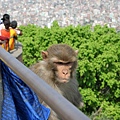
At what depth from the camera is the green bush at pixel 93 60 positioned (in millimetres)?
6480

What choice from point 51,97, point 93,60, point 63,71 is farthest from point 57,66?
point 93,60

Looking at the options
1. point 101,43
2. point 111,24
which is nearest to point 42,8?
point 111,24

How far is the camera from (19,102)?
188cm

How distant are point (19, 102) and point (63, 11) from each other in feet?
45.7

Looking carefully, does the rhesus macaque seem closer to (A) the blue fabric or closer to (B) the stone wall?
(A) the blue fabric

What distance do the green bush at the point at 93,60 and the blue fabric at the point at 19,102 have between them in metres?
4.41

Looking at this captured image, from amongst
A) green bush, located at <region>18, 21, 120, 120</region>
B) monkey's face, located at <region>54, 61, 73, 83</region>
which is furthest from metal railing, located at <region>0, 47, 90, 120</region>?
green bush, located at <region>18, 21, 120, 120</region>

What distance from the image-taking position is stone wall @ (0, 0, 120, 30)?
1393cm

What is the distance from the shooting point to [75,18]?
14.5m

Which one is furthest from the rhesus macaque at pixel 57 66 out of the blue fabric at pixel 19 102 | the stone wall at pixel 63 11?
the stone wall at pixel 63 11

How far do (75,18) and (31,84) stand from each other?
43.3 ft

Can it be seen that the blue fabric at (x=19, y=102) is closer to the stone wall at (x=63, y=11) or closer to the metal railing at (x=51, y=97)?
the metal railing at (x=51, y=97)

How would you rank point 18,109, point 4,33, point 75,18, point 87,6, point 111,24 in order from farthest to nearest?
point 87,6
point 75,18
point 111,24
point 4,33
point 18,109

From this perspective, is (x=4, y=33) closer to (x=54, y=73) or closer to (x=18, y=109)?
(x=54, y=73)
